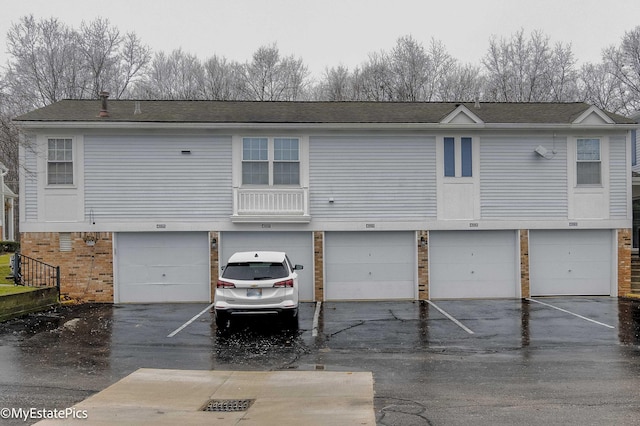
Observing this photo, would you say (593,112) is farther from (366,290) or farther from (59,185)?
(59,185)

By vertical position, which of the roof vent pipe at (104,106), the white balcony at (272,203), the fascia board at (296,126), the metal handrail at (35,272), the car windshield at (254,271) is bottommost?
the metal handrail at (35,272)

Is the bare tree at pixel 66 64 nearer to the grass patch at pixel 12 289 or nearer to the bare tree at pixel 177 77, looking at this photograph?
the bare tree at pixel 177 77

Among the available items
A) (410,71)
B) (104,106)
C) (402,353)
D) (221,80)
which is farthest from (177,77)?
(402,353)

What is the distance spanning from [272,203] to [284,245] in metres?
1.43

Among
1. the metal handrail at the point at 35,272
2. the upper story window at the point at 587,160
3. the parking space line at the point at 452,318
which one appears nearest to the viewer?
the parking space line at the point at 452,318

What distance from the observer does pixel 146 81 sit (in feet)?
145

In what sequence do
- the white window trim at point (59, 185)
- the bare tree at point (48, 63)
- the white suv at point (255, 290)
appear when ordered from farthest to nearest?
the bare tree at point (48, 63) → the white window trim at point (59, 185) → the white suv at point (255, 290)

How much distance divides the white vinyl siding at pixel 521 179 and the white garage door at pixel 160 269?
932 centimetres

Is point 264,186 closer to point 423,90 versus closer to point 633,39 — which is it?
point 423,90

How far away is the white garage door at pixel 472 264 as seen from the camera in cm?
1883

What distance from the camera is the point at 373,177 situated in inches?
739

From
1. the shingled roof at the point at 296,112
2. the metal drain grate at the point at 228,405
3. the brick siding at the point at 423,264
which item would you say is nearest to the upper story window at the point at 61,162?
the shingled roof at the point at 296,112

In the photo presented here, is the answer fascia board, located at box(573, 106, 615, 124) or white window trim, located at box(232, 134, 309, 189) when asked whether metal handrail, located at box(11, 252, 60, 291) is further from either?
fascia board, located at box(573, 106, 615, 124)

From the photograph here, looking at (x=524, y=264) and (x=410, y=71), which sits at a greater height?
(x=410, y=71)
